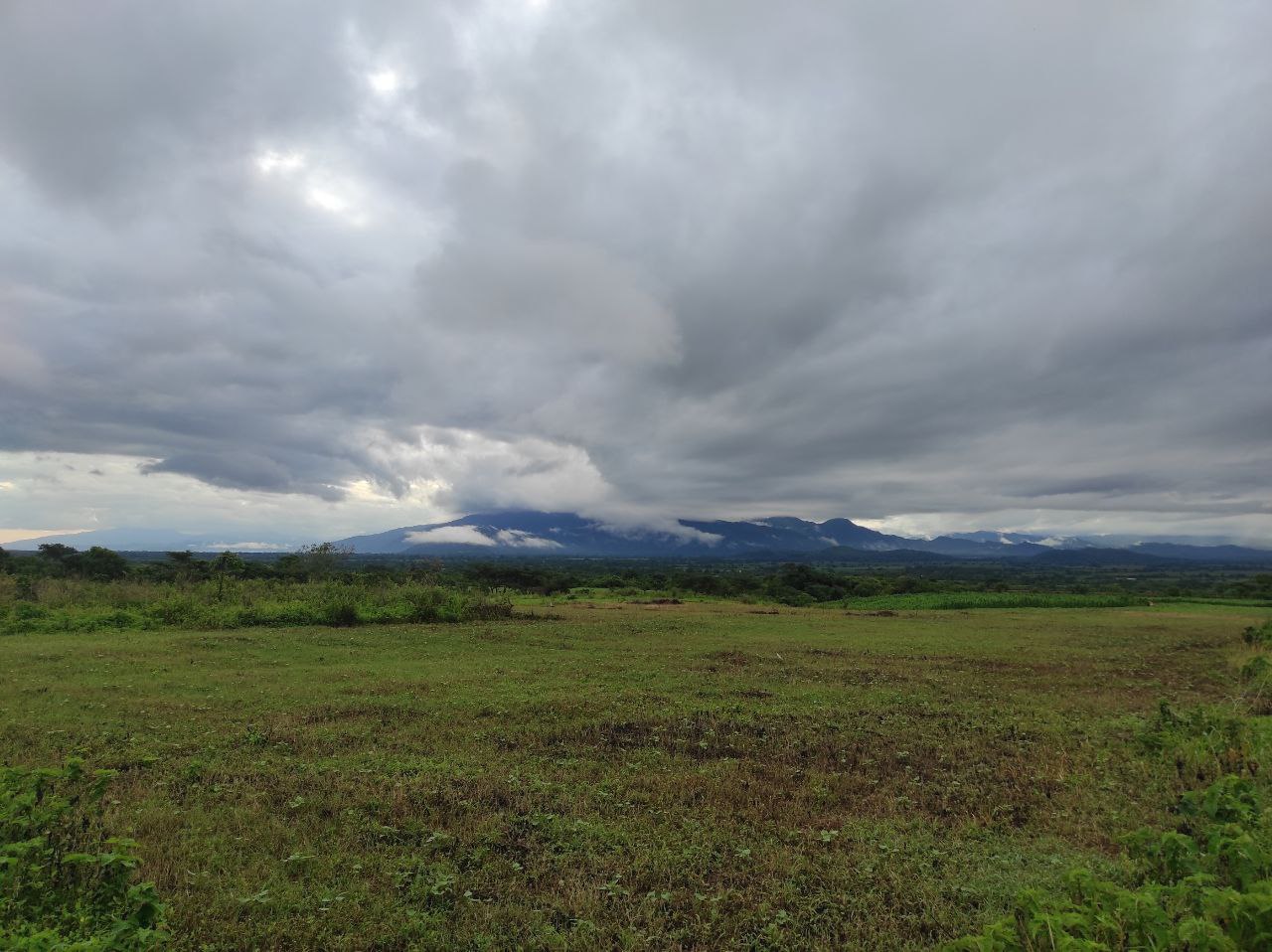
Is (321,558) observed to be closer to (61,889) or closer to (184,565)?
(184,565)

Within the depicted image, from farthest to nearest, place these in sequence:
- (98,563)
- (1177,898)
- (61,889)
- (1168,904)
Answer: (98,563) → (61,889) → (1168,904) → (1177,898)

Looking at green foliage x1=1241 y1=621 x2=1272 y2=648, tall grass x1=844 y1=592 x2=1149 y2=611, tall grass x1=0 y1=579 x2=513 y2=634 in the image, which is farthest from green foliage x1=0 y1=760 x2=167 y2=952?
tall grass x1=844 y1=592 x2=1149 y2=611

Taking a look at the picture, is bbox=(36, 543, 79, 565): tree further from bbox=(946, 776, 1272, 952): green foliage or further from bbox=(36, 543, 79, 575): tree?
bbox=(946, 776, 1272, 952): green foliage

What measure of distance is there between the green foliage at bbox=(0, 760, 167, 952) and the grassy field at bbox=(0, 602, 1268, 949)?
0.88 meters

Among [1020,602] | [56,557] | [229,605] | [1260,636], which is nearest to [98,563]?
[56,557]

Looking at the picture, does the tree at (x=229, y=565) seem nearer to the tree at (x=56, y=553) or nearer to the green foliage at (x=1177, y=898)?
the tree at (x=56, y=553)

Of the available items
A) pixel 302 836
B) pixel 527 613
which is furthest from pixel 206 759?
pixel 527 613

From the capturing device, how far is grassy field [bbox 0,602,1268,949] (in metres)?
6.12

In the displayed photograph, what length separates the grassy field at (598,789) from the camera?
6117mm

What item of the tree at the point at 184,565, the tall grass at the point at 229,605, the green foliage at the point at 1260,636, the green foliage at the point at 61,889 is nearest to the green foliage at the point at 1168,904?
the green foliage at the point at 61,889

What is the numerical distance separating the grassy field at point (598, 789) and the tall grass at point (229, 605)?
10.6 m

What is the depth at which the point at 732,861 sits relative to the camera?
714cm

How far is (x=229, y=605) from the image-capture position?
3359 cm

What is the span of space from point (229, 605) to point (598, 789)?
32484mm
